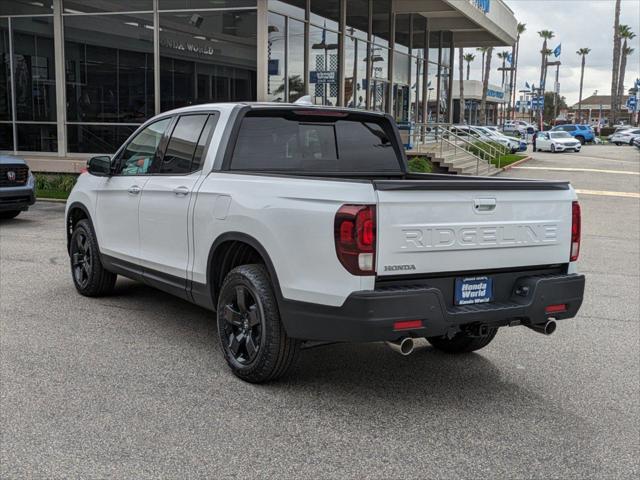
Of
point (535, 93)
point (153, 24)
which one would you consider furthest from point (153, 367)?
point (535, 93)

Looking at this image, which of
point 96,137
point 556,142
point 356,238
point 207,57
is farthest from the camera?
point 556,142

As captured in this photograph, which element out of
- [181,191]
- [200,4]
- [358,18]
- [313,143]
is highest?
[358,18]

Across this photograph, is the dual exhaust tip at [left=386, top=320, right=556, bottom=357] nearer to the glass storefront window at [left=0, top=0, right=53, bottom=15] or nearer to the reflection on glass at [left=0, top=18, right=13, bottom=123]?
the glass storefront window at [left=0, top=0, right=53, bottom=15]

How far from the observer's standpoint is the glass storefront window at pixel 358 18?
23.1m

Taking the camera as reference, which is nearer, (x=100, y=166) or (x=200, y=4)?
(x=100, y=166)

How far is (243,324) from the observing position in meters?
4.95

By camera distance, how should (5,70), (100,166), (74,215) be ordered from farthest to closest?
(5,70)
(74,215)
(100,166)

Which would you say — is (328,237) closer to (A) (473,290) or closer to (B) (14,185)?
(A) (473,290)

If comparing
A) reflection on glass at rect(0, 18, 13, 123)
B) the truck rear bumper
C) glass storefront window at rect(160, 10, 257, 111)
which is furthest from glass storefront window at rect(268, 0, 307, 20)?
the truck rear bumper

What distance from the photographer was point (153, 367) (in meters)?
5.26

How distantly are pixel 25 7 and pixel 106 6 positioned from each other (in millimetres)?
2883

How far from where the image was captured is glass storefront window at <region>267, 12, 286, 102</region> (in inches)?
708

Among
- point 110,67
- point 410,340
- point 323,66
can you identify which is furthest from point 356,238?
point 323,66

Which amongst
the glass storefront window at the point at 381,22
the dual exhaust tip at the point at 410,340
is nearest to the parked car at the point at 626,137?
the glass storefront window at the point at 381,22
